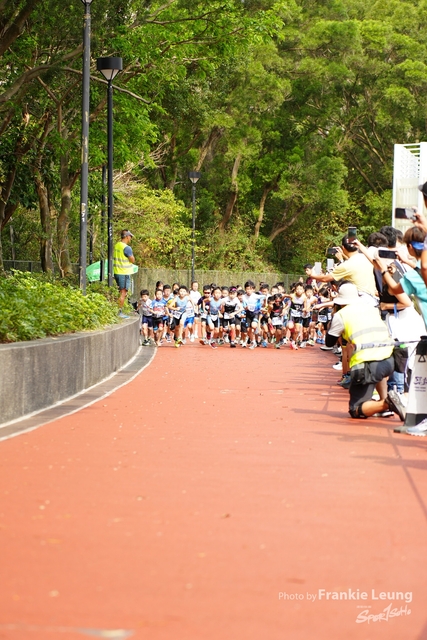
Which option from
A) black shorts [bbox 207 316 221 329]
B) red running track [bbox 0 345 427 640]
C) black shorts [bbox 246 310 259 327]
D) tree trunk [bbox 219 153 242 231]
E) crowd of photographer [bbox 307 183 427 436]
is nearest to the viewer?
red running track [bbox 0 345 427 640]

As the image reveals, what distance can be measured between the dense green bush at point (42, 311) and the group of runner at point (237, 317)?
10.5 m

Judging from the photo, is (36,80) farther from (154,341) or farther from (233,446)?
(233,446)

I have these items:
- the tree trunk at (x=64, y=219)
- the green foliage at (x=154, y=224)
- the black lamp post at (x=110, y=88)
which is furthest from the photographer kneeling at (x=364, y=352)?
the green foliage at (x=154, y=224)

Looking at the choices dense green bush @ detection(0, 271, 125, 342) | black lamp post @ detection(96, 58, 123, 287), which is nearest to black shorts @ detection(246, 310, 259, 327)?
black lamp post @ detection(96, 58, 123, 287)

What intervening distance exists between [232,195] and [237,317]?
3345cm

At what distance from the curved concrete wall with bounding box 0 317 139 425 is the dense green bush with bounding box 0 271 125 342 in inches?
7.0

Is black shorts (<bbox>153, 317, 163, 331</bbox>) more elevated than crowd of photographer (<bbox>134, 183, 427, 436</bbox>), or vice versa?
crowd of photographer (<bbox>134, 183, 427, 436</bbox>)

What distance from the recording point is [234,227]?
67.8m

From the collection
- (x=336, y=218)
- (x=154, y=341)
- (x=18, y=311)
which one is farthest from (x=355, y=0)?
(x=18, y=311)

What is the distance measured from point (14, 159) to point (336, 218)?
38510 millimetres

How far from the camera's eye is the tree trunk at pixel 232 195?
6354 cm

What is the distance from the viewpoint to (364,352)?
12.6 metres

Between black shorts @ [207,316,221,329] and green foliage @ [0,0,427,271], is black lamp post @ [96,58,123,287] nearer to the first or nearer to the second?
black shorts @ [207,316,221,329]

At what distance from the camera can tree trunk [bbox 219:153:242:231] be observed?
63541 millimetres
